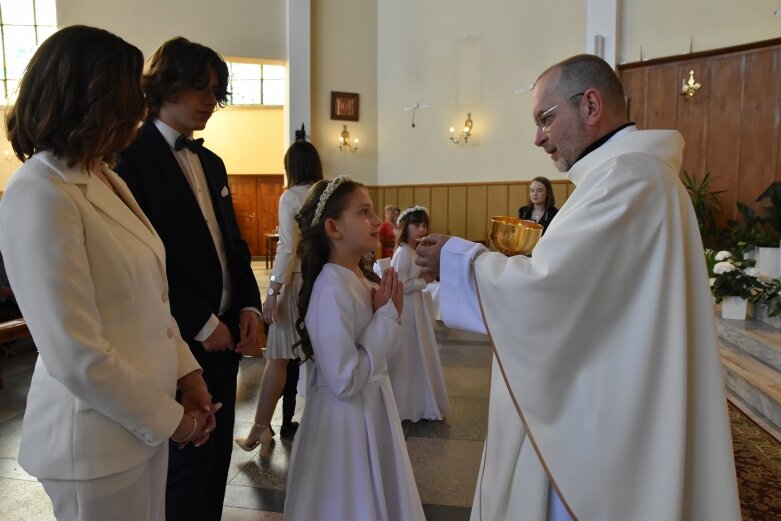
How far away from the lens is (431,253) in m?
1.62

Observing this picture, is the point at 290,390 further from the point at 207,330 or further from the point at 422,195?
the point at 422,195

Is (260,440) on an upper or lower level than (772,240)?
lower

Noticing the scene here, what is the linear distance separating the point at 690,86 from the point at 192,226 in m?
7.54

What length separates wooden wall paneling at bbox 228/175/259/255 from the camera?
16203mm

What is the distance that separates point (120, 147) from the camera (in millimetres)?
1193

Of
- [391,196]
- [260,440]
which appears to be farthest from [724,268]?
[391,196]

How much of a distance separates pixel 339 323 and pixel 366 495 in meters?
0.57

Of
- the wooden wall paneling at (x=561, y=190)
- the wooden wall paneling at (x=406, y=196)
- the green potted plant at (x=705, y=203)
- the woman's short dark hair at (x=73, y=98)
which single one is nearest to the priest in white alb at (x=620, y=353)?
the woman's short dark hair at (x=73, y=98)

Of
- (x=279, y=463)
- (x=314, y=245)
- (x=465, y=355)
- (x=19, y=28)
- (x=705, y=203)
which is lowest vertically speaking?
(x=465, y=355)

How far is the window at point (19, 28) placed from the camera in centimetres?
1403

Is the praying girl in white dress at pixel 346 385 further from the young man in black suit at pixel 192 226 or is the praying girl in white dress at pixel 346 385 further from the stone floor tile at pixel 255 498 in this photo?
the stone floor tile at pixel 255 498

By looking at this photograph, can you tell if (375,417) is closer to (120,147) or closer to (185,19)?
(120,147)

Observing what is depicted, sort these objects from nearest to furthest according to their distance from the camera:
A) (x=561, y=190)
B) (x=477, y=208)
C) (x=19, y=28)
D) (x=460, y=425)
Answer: (x=460, y=425) → (x=561, y=190) → (x=477, y=208) → (x=19, y=28)

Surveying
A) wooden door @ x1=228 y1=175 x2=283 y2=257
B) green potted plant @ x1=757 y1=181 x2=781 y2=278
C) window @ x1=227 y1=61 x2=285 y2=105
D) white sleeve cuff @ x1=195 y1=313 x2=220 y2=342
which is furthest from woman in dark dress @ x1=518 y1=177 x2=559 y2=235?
window @ x1=227 y1=61 x2=285 y2=105
